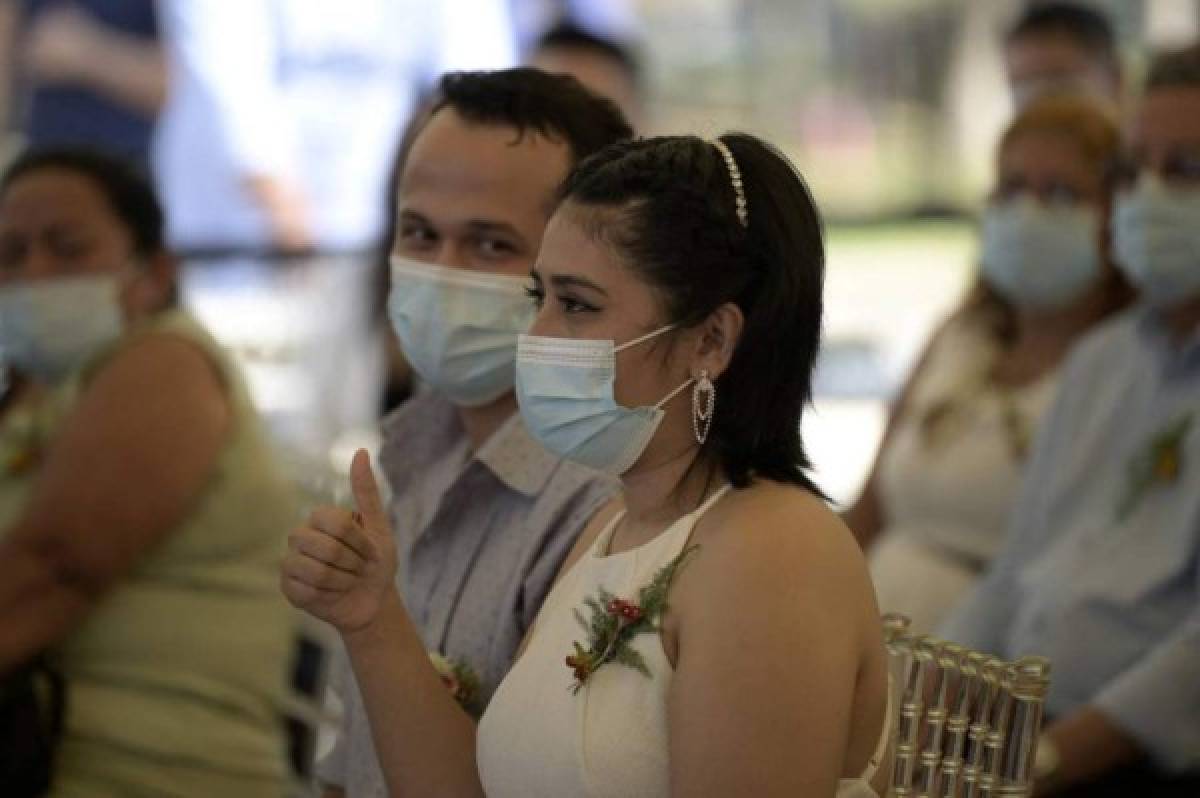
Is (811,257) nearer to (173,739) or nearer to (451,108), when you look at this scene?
(451,108)

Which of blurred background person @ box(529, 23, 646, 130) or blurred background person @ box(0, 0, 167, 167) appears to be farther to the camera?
blurred background person @ box(0, 0, 167, 167)

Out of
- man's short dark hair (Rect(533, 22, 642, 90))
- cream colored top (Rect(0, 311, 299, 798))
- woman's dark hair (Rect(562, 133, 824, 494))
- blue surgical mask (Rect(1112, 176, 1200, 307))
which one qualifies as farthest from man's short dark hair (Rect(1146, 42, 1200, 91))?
man's short dark hair (Rect(533, 22, 642, 90))

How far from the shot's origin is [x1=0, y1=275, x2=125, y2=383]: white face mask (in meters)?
3.23

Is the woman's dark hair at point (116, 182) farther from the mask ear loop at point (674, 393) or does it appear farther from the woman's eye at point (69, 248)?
the mask ear loop at point (674, 393)

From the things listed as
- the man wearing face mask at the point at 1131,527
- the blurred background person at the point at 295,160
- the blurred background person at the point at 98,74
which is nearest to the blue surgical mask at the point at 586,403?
the man wearing face mask at the point at 1131,527

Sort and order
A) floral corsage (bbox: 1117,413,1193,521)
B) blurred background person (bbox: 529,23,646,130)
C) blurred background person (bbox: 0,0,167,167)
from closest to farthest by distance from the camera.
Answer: floral corsage (bbox: 1117,413,1193,521) < blurred background person (bbox: 529,23,646,130) < blurred background person (bbox: 0,0,167,167)

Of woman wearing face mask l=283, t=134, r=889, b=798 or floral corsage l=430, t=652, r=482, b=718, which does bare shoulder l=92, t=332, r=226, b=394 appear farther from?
woman wearing face mask l=283, t=134, r=889, b=798

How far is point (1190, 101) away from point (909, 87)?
396 cm

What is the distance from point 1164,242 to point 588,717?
165 centimetres

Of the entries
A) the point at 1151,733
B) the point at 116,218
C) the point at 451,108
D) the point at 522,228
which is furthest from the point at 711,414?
the point at 116,218

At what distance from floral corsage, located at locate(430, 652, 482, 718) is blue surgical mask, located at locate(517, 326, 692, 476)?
1.14 feet

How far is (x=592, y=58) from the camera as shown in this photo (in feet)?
17.1

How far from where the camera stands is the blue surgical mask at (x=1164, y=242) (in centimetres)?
311

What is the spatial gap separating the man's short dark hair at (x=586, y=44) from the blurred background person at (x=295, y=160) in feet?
3.80
